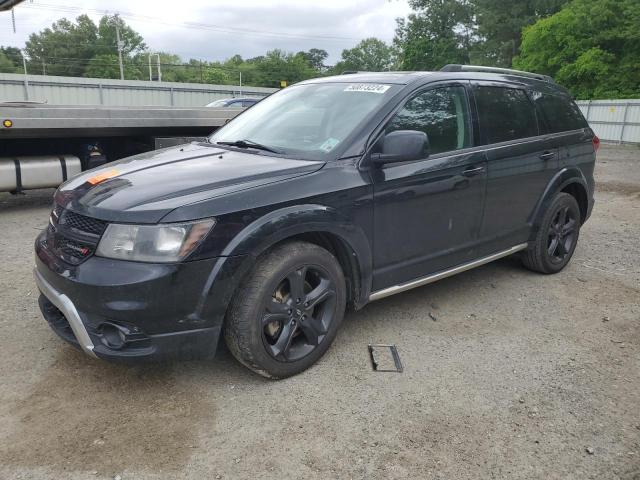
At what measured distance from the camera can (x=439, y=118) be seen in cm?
390

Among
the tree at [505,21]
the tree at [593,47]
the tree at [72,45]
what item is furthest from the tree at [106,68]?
the tree at [593,47]

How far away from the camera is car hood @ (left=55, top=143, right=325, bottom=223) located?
2762mm

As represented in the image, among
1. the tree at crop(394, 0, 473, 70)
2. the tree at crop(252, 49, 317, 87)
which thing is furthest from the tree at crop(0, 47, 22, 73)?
the tree at crop(394, 0, 473, 70)

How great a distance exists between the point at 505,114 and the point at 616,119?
2212 centimetres

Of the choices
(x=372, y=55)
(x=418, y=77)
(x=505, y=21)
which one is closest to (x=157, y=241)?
(x=418, y=77)

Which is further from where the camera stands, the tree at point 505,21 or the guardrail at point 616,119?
the tree at point 505,21

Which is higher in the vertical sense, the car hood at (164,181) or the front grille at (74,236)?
the car hood at (164,181)

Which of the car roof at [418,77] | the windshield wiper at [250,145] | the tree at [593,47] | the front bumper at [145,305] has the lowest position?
the front bumper at [145,305]

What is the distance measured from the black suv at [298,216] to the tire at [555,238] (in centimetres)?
7

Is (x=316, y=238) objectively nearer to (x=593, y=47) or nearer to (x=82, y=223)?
(x=82, y=223)

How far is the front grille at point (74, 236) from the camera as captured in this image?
2798 mm

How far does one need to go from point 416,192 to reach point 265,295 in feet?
4.24

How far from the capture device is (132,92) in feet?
77.2

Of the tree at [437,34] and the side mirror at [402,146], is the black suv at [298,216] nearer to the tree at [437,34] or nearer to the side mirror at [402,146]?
the side mirror at [402,146]
